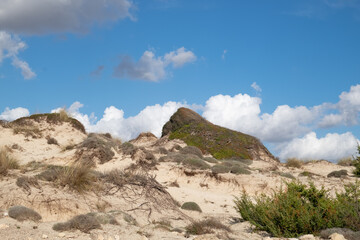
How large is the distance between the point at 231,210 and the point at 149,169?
6.39 m

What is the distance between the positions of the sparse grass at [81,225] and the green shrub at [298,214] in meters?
3.88

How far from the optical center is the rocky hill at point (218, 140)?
3238cm

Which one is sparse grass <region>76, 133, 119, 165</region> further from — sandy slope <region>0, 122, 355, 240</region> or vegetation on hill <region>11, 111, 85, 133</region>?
vegetation on hill <region>11, 111, 85, 133</region>

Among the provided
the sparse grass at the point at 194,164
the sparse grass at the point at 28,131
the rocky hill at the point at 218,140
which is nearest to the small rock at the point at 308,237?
the sparse grass at the point at 194,164

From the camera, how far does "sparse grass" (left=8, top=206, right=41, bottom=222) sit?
8.08m

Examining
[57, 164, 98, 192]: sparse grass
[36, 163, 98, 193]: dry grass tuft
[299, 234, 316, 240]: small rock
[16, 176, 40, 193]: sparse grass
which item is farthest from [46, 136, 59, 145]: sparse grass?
[299, 234, 316, 240]: small rock

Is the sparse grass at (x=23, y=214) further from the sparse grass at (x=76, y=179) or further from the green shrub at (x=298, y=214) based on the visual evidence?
the green shrub at (x=298, y=214)

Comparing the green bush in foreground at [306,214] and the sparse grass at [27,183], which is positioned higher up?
the sparse grass at [27,183]

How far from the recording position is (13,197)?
30.7ft

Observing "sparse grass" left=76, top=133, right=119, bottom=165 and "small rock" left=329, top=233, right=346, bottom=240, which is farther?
"sparse grass" left=76, top=133, right=119, bottom=165

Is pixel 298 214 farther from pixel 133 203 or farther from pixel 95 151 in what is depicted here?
pixel 95 151

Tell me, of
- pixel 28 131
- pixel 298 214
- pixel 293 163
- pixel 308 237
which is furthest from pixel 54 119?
pixel 308 237

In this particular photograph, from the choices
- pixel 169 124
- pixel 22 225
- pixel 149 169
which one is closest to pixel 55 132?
pixel 149 169

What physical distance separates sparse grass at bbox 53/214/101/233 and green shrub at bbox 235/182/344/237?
3877 millimetres
